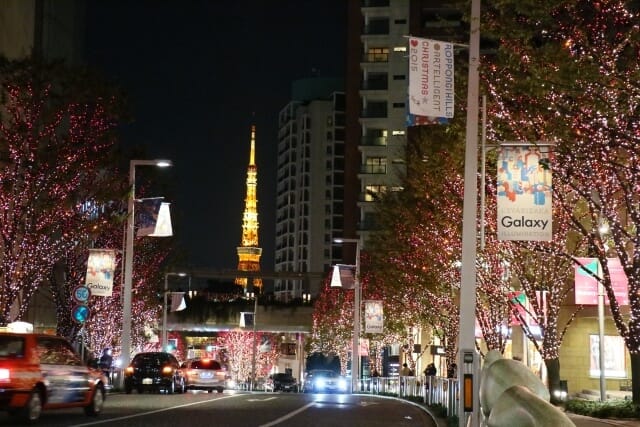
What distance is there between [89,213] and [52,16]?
17.5 metres

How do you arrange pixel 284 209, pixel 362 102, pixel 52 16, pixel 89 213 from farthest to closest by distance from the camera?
pixel 284 209
pixel 362 102
pixel 52 16
pixel 89 213

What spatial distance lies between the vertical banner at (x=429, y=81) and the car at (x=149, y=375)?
1875 centimetres

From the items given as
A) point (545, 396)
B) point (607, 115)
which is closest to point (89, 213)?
point (607, 115)

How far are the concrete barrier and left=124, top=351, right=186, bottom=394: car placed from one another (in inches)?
839

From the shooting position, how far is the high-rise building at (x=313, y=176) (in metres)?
145

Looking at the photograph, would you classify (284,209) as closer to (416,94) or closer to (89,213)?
(89,213)

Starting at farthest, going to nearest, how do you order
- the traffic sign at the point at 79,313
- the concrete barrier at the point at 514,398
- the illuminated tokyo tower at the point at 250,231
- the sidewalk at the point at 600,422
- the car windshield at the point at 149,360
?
the illuminated tokyo tower at the point at 250,231 → the car windshield at the point at 149,360 → the traffic sign at the point at 79,313 → the sidewalk at the point at 600,422 → the concrete barrier at the point at 514,398

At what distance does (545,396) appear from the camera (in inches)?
396

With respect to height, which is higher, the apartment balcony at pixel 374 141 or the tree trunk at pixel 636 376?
the apartment balcony at pixel 374 141

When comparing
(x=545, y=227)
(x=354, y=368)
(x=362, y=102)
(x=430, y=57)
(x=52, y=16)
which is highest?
(x=362, y=102)

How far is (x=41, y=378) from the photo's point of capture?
16766 mm

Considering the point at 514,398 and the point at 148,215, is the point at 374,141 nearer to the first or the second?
the point at 148,215

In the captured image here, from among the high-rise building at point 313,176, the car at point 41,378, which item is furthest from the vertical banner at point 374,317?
the high-rise building at point 313,176

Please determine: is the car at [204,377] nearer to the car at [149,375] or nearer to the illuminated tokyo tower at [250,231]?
the car at [149,375]
